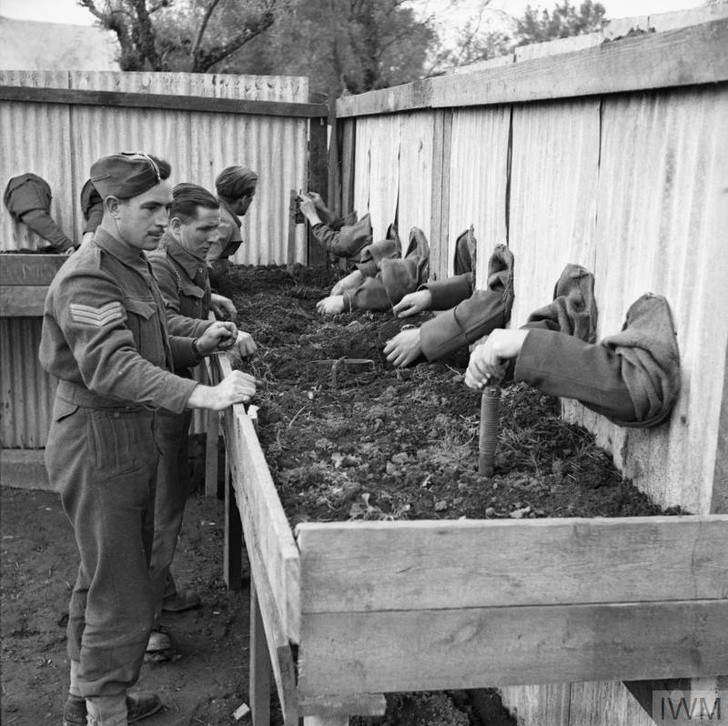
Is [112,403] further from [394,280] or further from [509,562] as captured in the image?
[394,280]

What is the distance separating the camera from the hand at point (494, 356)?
3.02m

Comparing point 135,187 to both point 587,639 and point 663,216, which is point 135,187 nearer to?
point 663,216

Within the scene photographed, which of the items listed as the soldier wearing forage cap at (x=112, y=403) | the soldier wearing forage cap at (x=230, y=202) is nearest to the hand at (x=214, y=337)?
the soldier wearing forage cap at (x=112, y=403)

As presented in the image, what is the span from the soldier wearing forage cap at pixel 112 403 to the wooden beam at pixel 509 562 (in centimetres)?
131

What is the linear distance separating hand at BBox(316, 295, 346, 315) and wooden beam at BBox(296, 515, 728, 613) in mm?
4088

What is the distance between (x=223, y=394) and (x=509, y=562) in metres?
1.53

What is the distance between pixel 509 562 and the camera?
2352 mm

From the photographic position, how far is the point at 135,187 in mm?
3754

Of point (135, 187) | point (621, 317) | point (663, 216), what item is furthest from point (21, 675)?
point (663, 216)

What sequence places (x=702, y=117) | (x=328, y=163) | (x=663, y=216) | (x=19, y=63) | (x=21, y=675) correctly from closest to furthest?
1. (x=702, y=117)
2. (x=663, y=216)
3. (x=21, y=675)
4. (x=328, y=163)
5. (x=19, y=63)

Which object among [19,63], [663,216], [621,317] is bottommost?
[621,317]

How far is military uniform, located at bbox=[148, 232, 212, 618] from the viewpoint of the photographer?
16.3 feet

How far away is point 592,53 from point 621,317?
940 millimetres

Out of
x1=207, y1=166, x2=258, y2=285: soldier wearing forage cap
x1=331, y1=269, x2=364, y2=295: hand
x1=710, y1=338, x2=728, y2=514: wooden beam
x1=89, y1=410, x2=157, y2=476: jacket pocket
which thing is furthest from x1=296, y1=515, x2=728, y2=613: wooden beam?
x1=207, y1=166, x2=258, y2=285: soldier wearing forage cap
